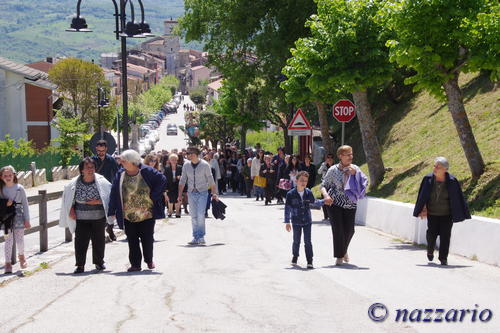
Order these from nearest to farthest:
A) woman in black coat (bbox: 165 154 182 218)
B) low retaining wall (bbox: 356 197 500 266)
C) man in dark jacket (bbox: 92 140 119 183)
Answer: low retaining wall (bbox: 356 197 500 266)
man in dark jacket (bbox: 92 140 119 183)
woman in black coat (bbox: 165 154 182 218)

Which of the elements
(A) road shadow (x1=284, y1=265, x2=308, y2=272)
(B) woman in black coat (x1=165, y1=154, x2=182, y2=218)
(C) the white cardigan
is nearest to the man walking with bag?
(A) road shadow (x1=284, y1=265, x2=308, y2=272)

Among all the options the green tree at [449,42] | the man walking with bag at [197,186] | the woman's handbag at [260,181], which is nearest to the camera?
the man walking with bag at [197,186]

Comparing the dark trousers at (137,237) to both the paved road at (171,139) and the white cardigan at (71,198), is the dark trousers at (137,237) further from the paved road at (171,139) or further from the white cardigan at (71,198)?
the paved road at (171,139)

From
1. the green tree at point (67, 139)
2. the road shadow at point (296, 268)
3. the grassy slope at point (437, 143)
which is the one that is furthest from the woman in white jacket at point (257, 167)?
the green tree at point (67, 139)

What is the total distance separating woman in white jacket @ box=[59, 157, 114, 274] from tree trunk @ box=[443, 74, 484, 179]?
847 cm

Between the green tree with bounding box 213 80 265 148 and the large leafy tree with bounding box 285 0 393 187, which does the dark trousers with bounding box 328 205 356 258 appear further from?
the green tree with bounding box 213 80 265 148

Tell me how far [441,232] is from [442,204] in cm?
→ 41

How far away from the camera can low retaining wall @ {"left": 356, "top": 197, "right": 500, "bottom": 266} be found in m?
11.9

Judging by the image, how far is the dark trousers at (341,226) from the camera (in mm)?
11109

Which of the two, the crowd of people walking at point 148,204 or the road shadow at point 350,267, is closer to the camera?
the crowd of people walking at point 148,204

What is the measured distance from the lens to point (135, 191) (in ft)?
34.1

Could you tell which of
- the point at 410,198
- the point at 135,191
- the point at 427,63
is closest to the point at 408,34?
the point at 427,63

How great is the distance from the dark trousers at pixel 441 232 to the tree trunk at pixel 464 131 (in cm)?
480

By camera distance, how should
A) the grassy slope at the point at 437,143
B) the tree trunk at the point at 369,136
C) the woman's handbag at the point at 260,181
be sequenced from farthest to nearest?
the woman's handbag at the point at 260,181 < the tree trunk at the point at 369,136 < the grassy slope at the point at 437,143
